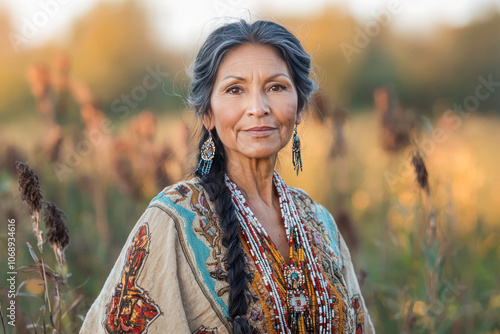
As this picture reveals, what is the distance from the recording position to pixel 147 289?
1955 millimetres

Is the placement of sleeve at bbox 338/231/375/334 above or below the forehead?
below

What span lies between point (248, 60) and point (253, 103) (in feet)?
0.63

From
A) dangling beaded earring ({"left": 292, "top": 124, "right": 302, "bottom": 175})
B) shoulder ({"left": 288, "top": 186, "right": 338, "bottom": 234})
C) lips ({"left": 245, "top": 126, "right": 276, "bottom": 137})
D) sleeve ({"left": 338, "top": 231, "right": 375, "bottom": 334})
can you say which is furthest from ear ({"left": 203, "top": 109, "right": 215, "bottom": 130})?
sleeve ({"left": 338, "top": 231, "right": 375, "bottom": 334})

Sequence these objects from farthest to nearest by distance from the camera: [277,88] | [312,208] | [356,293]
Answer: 1. [312,208]
2. [356,293]
3. [277,88]

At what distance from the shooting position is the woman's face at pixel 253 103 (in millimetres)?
2281

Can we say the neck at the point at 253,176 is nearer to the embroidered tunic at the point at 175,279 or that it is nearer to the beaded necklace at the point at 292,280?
the beaded necklace at the point at 292,280

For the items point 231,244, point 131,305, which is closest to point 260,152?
point 231,244

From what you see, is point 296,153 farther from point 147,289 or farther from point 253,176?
point 147,289

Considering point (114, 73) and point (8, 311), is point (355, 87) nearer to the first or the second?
point (114, 73)

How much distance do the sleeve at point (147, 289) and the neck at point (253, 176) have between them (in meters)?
0.47

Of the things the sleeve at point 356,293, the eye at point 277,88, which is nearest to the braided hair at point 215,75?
the eye at point 277,88

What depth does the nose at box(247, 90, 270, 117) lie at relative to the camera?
224cm

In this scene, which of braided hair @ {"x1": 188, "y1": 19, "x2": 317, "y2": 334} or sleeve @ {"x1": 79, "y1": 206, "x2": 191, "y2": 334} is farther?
braided hair @ {"x1": 188, "y1": 19, "x2": 317, "y2": 334}

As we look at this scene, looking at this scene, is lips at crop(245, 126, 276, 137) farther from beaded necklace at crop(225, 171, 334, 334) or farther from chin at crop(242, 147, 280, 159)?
beaded necklace at crop(225, 171, 334, 334)
